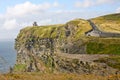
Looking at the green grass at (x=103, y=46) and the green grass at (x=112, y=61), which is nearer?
the green grass at (x=112, y=61)

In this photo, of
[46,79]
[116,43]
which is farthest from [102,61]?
[46,79]

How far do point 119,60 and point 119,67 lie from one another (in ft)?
15.2

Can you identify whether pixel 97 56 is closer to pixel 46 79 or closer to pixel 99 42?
pixel 99 42

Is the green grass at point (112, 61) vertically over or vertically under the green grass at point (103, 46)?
under

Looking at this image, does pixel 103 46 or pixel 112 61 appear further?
pixel 103 46

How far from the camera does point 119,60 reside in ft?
234

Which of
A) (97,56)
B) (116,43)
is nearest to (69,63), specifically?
(97,56)

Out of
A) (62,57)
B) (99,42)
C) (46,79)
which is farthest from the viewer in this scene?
(99,42)

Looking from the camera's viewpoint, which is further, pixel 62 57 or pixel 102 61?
pixel 62 57

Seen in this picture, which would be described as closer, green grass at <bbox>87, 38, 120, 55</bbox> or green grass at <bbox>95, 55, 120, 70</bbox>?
green grass at <bbox>95, 55, 120, 70</bbox>

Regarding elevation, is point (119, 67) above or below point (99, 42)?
below

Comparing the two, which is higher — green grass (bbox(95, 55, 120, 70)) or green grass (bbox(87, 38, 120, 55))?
green grass (bbox(87, 38, 120, 55))

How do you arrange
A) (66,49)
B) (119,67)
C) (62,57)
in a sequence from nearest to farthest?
(119,67), (62,57), (66,49)

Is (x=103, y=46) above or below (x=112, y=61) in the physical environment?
above
